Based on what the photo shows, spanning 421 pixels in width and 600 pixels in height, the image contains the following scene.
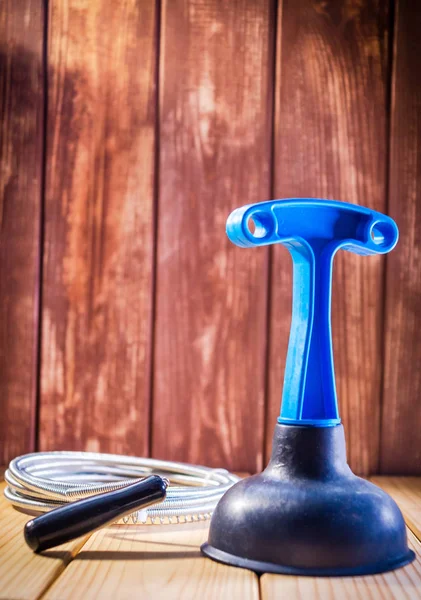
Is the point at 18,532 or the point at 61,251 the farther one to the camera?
the point at 61,251

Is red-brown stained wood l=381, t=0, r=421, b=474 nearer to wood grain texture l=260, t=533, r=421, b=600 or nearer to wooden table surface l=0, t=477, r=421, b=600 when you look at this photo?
wooden table surface l=0, t=477, r=421, b=600

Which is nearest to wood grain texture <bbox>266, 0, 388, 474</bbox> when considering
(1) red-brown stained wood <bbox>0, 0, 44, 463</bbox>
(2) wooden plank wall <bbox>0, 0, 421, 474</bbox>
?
(2) wooden plank wall <bbox>0, 0, 421, 474</bbox>

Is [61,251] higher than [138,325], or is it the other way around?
[61,251]

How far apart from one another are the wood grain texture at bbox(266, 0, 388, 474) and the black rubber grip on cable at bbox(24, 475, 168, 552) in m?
0.50

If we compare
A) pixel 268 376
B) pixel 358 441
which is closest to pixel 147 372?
pixel 268 376

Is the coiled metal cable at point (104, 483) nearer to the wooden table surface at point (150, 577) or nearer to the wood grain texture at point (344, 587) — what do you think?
the wooden table surface at point (150, 577)

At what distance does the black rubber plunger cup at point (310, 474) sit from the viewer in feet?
2.07

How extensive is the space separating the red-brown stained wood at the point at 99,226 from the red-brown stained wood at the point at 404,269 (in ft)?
1.24

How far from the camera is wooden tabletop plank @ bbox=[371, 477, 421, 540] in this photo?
2.80ft

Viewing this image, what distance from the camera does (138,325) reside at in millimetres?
1162

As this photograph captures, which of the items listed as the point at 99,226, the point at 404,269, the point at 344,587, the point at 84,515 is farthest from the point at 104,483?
the point at 404,269

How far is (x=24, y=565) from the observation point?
25.4 inches

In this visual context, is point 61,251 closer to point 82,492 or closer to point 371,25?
point 82,492

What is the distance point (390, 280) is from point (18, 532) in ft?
2.22
